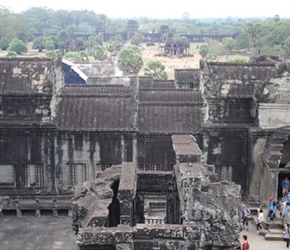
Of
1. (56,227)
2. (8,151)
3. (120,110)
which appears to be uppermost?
(120,110)

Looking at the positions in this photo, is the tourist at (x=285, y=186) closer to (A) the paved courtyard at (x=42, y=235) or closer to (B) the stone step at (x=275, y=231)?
(A) the paved courtyard at (x=42, y=235)

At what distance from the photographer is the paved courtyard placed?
2075cm

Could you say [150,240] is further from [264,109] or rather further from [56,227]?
[264,109]

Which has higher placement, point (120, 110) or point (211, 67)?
point (211, 67)

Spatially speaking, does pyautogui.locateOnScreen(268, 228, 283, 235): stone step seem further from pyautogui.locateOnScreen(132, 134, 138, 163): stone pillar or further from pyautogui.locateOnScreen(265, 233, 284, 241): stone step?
pyautogui.locateOnScreen(132, 134, 138, 163): stone pillar

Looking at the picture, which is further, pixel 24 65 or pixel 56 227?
pixel 24 65

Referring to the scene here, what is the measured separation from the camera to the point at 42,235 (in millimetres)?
21969

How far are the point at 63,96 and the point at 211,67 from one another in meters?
7.93

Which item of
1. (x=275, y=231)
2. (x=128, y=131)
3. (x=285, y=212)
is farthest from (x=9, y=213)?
(x=285, y=212)

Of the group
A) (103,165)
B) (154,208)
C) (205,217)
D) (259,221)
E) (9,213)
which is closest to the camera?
(205,217)

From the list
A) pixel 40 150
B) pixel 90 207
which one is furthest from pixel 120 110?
pixel 90 207

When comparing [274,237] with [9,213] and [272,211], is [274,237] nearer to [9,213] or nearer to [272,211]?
[272,211]

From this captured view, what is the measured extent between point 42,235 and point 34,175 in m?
4.08

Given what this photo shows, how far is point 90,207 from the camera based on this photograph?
1393cm
